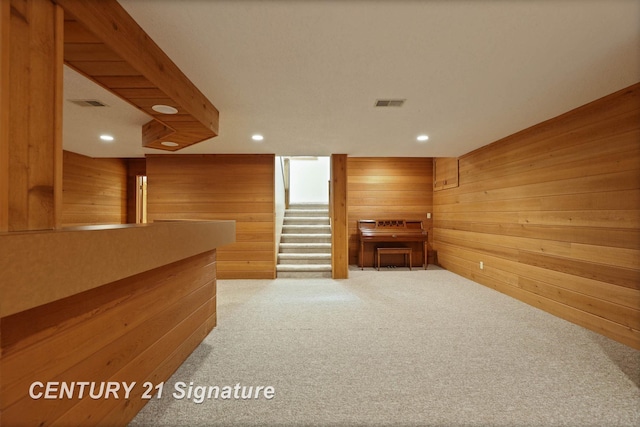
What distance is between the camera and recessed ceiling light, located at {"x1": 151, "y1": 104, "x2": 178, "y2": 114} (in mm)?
2371

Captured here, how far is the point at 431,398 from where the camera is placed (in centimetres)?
176

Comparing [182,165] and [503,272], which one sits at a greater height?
[182,165]

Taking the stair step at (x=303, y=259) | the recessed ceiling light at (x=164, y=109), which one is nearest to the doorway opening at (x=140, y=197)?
the stair step at (x=303, y=259)

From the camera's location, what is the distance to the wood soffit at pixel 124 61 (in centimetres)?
141

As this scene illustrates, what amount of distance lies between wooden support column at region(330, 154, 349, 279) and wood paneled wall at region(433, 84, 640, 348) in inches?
87.0

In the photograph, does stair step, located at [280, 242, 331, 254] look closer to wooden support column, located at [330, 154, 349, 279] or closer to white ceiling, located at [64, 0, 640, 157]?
wooden support column, located at [330, 154, 349, 279]

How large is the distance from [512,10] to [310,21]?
110 cm

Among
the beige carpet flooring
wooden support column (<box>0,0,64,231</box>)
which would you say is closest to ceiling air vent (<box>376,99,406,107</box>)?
the beige carpet flooring

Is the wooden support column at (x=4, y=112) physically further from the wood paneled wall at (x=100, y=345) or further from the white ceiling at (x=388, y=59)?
the white ceiling at (x=388, y=59)

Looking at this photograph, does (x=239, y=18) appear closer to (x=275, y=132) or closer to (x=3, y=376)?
(x=3, y=376)

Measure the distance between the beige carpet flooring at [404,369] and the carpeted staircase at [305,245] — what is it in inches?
65.8

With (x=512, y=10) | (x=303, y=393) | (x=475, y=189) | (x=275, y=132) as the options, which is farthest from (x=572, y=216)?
(x=275, y=132)

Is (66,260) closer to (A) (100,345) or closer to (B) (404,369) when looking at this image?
(A) (100,345)

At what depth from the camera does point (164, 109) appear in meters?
2.45
